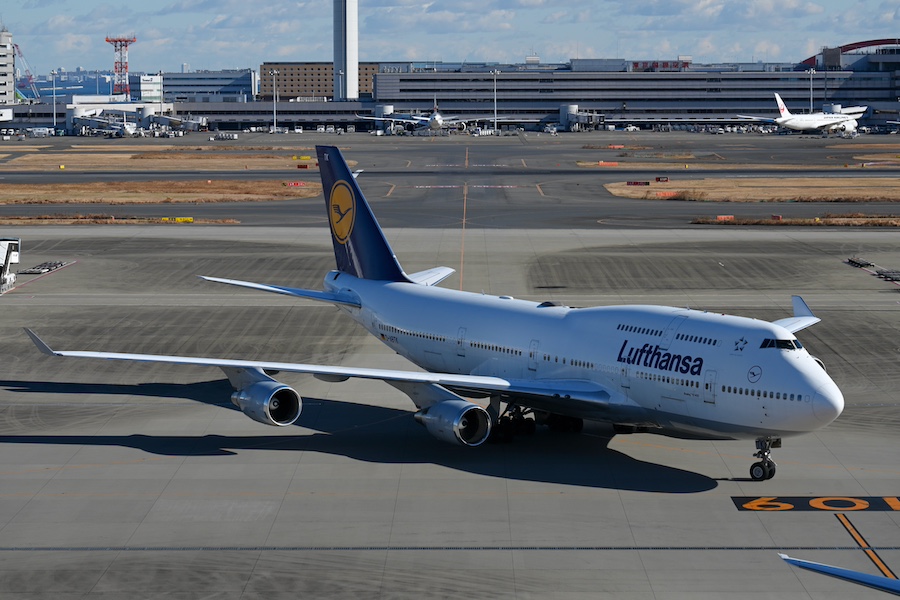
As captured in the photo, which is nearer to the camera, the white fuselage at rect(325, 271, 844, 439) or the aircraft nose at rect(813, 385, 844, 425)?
the aircraft nose at rect(813, 385, 844, 425)

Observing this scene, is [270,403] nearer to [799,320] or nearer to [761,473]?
[761,473]

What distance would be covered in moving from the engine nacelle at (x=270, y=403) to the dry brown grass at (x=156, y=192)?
80.8 meters

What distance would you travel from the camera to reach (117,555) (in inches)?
1032

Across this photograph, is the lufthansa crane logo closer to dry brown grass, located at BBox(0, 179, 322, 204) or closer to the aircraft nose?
the aircraft nose

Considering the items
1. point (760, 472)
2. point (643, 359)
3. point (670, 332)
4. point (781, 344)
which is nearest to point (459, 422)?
point (643, 359)

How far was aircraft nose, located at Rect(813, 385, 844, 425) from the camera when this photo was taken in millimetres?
28938

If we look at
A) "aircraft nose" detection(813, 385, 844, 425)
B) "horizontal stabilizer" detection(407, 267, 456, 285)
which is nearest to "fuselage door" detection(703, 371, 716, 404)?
"aircraft nose" detection(813, 385, 844, 425)

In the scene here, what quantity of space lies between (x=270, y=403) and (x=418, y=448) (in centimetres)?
504

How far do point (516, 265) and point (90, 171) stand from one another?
9782 cm

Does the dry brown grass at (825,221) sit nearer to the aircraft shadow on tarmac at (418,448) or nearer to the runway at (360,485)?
the runway at (360,485)

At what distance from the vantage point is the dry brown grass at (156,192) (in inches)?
4405

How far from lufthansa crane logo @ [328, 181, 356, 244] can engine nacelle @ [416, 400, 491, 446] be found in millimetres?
12759

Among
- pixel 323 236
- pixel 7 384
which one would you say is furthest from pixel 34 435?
pixel 323 236

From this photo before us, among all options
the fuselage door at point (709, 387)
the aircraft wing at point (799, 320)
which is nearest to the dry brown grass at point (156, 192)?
the aircraft wing at point (799, 320)
